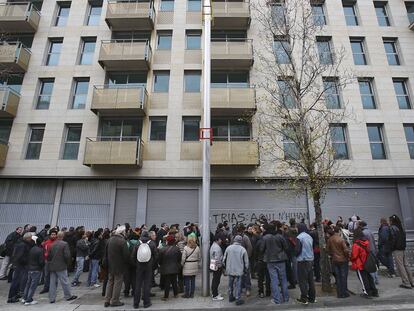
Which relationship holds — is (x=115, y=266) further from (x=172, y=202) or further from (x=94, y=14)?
(x=94, y=14)

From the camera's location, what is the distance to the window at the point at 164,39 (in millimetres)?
18291

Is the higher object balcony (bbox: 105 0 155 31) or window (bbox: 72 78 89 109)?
balcony (bbox: 105 0 155 31)

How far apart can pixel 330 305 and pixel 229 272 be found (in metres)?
2.67

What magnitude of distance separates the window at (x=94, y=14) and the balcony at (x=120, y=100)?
6053mm

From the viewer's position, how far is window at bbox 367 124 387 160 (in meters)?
16.0

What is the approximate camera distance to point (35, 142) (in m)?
16.3

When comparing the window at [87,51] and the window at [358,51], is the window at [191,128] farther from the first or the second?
the window at [358,51]

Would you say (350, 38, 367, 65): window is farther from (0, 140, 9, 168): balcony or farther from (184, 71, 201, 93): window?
(0, 140, 9, 168): balcony

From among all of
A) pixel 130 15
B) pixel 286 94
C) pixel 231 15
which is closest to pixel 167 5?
pixel 130 15

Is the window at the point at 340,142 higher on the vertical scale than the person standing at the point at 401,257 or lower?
higher

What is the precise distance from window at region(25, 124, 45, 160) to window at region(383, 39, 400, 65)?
22246 mm

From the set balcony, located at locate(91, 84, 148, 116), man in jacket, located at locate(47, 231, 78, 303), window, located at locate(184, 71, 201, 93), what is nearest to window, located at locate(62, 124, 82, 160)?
balcony, located at locate(91, 84, 148, 116)

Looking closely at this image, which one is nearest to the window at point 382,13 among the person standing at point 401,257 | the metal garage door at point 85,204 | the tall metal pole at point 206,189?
the tall metal pole at point 206,189

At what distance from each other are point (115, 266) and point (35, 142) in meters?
12.6
